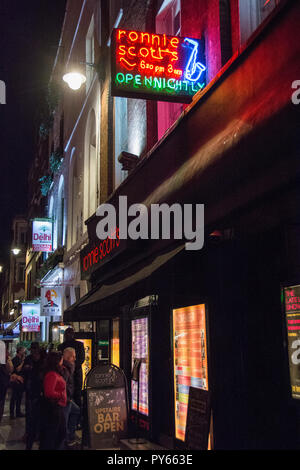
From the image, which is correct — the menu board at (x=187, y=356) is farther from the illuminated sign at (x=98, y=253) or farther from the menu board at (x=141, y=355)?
the illuminated sign at (x=98, y=253)

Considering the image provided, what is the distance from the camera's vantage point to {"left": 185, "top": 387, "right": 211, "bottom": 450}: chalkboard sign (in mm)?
6184

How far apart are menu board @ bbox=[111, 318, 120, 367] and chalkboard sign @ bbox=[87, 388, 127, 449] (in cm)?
358

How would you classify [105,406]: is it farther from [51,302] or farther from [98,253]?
[51,302]

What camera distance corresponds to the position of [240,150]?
6625 millimetres

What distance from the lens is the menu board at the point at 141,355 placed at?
406 inches

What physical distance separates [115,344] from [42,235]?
16.8m

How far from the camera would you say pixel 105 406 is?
28.7ft

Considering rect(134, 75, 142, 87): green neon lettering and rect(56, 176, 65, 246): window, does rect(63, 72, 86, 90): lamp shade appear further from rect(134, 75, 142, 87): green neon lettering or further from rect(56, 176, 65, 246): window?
rect(56, 176, 65, 246): window

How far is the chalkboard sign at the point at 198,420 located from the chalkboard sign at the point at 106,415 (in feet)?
8.22


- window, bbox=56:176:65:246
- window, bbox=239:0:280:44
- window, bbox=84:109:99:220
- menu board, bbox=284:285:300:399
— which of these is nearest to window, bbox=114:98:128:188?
window, bbox=84:109:99:220

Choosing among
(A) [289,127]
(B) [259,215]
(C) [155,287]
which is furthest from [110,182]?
(A) [289,127]

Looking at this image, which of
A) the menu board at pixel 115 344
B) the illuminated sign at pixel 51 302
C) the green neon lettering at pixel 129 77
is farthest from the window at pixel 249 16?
the illuminated sign at pixel 51 302

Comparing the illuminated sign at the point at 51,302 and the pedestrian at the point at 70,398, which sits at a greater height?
the illuminated sign at the point at 51,302

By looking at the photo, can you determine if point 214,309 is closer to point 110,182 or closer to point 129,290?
point 129,290
